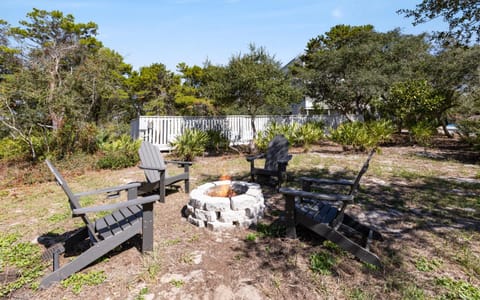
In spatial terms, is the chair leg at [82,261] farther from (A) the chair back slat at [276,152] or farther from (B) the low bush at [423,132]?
(B) the low bush at [423,132]

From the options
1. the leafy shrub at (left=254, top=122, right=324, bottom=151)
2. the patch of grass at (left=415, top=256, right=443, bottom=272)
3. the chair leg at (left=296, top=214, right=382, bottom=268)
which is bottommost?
the patch of grass at (left=415, top=256, right=443, bottom=272)

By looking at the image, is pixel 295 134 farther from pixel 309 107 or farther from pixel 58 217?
pixel 309 107

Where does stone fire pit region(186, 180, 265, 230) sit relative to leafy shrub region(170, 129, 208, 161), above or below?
below

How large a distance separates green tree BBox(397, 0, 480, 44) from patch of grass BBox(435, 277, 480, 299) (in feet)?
16.4

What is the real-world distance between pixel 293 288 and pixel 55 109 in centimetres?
788

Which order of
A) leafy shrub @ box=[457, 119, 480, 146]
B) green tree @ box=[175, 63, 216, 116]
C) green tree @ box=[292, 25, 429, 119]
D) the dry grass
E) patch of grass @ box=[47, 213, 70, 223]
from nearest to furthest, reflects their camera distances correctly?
the dry grass, patch of grass @ box=[47, 213, 70, 223], leafy shrub @ box=[457, 119, 480, 146], green tree @ box=[292, 25, 429, 119], green tree @ box=[175, 63, 216, 116]

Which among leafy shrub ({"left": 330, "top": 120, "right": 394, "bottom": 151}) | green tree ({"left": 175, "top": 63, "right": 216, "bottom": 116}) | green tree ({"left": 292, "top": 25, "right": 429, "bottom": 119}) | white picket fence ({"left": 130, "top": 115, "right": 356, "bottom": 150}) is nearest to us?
leafy shrub ({"left": 330, "top": 120, "right": 394, "bottom": 151})

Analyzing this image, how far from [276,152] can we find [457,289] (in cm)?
364

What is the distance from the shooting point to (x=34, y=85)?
253 inches

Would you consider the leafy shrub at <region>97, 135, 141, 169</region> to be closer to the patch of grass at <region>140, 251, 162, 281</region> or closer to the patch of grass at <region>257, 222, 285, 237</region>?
the patch of grass at <region>140, 251, 162, 281</region>

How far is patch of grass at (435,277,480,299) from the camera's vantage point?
5.66 ft

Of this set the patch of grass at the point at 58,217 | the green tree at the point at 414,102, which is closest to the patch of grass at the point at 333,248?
the patch of grass at the point at 58,217

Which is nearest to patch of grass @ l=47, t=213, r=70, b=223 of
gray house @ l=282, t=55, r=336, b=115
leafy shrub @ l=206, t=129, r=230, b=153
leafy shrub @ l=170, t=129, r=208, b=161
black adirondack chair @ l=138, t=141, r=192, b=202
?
black adirondack chair @ l=138, t=141, r=192, b=202

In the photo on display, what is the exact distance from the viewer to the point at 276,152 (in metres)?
5.14
